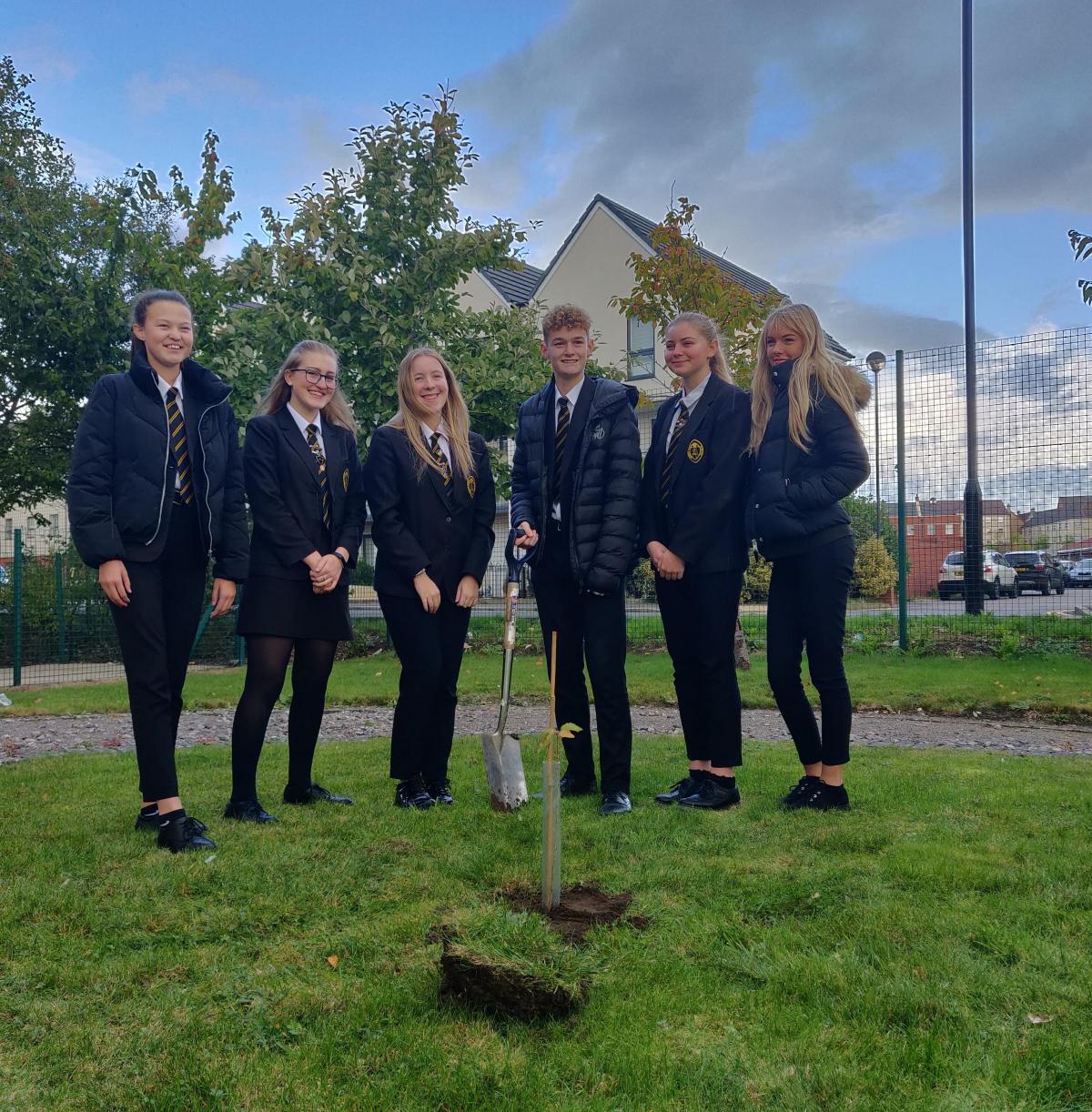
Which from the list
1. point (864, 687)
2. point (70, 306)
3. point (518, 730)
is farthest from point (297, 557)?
point (70, 306)

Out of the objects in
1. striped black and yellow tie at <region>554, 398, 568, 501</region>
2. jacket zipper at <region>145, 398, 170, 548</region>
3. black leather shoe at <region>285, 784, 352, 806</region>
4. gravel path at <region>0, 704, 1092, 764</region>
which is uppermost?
striped black and yellow tie at <region>554, 398, 568, 501</region>

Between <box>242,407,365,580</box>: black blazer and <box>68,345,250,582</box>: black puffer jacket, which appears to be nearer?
<box>68,345,250,582</box>: black puffer jacket

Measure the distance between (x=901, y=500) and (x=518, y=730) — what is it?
234 inches

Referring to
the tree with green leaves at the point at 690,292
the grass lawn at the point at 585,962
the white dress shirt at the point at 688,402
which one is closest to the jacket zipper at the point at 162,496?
the grass lawn at the point at 585,962

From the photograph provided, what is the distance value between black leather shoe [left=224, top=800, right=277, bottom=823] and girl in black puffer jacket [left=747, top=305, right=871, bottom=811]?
2246 mm

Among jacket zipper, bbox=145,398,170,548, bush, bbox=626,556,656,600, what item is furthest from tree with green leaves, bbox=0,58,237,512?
jacket zipper, bbox=145,398,170,548

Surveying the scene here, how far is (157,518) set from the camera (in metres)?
3.64

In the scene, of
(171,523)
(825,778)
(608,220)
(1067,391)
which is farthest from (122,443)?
(608,220)

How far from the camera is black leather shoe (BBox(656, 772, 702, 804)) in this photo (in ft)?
14.1

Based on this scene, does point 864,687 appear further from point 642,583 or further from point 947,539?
point 642,583

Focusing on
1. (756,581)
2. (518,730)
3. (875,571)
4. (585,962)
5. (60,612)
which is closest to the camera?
(585,962)

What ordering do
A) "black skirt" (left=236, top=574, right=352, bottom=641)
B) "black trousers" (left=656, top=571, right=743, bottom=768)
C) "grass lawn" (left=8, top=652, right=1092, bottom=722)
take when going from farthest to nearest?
1. "grass lawn" (left=8, top=652, right=1092, bottom=722)
2. "black trousers" (left=656, top=571, right=743, bottom=768)
3. "black skirt" (left=236, top=574, right=352, bottom=641)

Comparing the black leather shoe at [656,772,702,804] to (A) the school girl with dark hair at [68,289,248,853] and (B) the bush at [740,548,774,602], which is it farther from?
(B) the bush at [740,548,774,602]

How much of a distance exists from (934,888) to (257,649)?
2.78 metres
